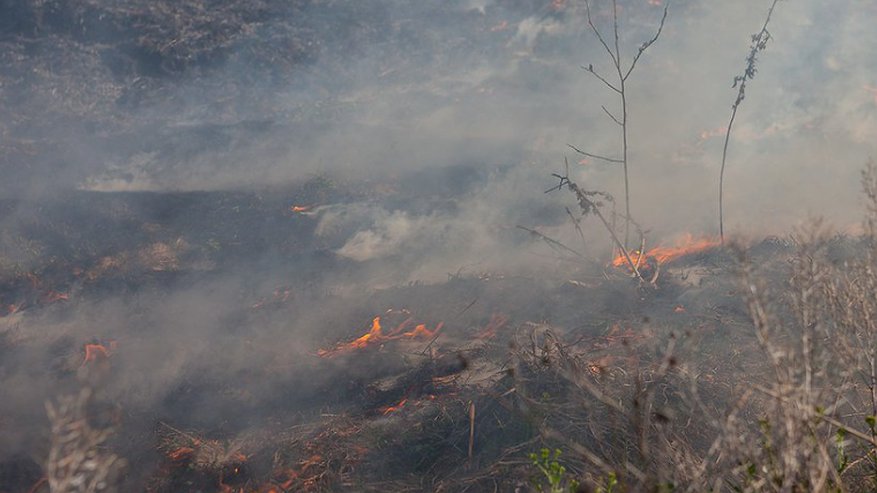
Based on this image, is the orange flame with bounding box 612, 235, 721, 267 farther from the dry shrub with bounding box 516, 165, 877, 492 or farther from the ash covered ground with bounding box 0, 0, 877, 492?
the dry shrub with bounding box 516, 165, 877, 492

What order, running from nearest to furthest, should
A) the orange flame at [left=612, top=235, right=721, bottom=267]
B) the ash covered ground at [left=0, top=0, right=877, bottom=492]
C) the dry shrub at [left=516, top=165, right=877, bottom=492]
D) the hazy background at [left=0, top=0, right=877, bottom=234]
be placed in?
the dry shrub at [left=516, top=165, right=877, bottom=492] → the ash covered ground at [left=0, top=0, right=877, bottom=492] → the orange flame at [left=612, top=235, right=721, bottom=267] → the hazy background at [left=0, top=0, right=877, bottom=234]

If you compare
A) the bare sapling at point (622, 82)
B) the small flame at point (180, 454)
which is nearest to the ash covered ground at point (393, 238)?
the small flame at point (180, 454)

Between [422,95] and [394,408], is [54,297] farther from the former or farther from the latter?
[422,95]

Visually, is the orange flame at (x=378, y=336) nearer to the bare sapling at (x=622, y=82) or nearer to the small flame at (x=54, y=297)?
the bare sapling at (x=622, y=82)

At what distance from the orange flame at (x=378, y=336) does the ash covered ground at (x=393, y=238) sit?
0.07 meters

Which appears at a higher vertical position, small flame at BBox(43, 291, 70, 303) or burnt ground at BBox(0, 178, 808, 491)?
burnt ground at BBox(0, 178, 808, 491)

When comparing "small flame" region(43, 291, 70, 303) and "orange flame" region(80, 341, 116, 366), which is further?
"small flame" region(43, 291, 70, 303)

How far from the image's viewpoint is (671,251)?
9242 mm

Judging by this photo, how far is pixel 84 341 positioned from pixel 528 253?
717cm

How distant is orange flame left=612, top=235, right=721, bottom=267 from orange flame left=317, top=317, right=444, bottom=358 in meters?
3.21

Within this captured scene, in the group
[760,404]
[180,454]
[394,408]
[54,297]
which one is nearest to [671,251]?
[760,404]

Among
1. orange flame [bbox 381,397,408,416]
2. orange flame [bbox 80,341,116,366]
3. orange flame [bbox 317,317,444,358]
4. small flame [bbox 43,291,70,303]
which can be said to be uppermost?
orange flame [bbox 381,397,408,416]

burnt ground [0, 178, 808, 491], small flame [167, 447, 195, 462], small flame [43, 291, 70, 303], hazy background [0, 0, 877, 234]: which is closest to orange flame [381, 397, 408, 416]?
burnt ground [0, 178, 808, 491]

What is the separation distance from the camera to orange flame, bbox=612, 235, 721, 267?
28.9 ft
